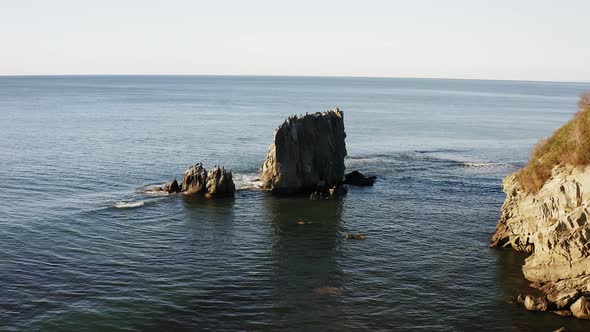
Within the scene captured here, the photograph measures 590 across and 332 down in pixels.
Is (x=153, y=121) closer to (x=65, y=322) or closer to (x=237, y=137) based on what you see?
(x=237, y=137)

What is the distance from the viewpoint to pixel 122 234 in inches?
2534

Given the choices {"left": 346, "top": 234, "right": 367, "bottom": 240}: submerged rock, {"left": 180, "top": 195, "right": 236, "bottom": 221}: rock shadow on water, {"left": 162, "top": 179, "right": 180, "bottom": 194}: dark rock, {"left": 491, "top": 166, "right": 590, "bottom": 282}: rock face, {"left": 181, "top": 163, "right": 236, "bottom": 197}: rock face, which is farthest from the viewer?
{"left": 162, "top": 179, "right": 180, "bottom": 194}: dark rock

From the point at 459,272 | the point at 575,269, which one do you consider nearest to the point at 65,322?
the point at 459,272

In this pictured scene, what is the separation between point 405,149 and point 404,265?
7583cm

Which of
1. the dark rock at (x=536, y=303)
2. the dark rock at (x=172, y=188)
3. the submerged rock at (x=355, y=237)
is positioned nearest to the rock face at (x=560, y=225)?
the dark rock at (x=536, y=303)

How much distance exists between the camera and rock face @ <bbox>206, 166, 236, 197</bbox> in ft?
272

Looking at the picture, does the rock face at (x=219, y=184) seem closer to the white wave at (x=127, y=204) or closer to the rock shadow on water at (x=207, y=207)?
the rock shadow on water at (x=207, y=207)

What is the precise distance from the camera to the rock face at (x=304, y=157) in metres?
86.8

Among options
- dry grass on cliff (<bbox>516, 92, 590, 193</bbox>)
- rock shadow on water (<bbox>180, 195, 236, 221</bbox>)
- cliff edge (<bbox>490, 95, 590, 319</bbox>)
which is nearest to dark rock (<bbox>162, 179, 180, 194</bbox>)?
rock shadow on water (<bbox>180, 195, 236, 221</bbox>)

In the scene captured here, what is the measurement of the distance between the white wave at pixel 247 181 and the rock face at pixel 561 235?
44853 mm

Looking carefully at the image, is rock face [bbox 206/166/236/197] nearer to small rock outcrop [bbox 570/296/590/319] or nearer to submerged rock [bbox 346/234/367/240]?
submerged rock [bbox 346/234/367/240]

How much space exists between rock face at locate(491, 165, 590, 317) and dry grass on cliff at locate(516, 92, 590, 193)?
1033 millimetres

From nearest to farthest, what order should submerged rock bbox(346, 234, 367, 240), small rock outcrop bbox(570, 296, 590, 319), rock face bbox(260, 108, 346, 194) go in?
1. small rock outcrop bbox(570, 296, 590, 319)
2. submerged rock bbox(346, 234, 367, 240)
3. rock face bbox(260, 108, 346, 194)

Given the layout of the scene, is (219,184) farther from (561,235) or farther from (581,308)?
(581,308)
